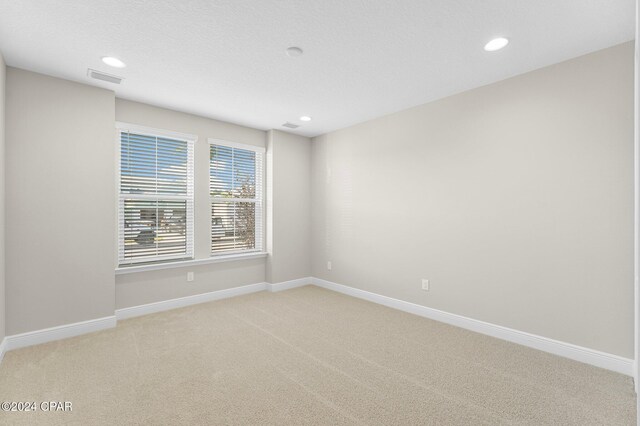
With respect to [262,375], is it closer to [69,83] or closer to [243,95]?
[243,95]

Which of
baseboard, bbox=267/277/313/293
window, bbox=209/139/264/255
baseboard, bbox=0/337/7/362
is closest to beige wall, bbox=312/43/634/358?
baseboard, bbox=267/277/313/293

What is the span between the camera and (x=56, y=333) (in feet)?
9.61

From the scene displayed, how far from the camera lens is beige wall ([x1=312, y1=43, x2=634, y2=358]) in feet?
7.88

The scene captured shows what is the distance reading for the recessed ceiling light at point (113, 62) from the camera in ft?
8.48

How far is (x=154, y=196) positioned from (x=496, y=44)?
385cm

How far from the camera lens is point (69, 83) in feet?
9.93

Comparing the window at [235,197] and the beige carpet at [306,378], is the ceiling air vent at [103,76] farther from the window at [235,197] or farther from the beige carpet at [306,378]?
the beige carpet at [306,378]

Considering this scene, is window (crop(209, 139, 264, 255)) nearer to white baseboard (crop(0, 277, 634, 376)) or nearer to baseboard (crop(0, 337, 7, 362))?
white baseboard (crop(0, 277, 634, 376))

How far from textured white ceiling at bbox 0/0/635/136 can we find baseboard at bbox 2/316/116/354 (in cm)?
245

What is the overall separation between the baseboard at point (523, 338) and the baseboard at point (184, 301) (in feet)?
6.00

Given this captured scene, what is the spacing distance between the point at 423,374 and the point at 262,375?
48.4 inches

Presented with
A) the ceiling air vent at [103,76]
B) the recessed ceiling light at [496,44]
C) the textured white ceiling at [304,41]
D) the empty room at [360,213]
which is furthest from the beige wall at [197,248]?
the recessed ceiling light at [496,44]

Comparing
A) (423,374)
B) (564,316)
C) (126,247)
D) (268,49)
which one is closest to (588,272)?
(564,316)

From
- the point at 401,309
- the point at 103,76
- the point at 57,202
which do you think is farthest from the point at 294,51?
the point at 401,309
